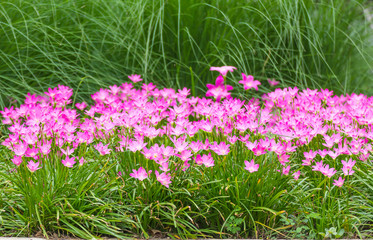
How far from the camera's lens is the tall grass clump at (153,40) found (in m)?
3.60

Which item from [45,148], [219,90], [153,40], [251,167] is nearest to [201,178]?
[251,167]

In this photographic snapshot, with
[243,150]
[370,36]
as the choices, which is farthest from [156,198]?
[370,36]

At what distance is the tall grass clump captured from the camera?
3.60 meters

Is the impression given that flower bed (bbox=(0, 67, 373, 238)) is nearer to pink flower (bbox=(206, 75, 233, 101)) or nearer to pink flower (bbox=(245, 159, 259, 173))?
pink flower (bbox=(245, 159, 259, 173))

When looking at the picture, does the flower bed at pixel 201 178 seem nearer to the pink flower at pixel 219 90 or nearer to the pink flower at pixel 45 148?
the pink flower at pixel 45 148

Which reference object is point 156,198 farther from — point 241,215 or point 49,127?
point 49,127

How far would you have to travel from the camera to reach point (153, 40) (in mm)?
3643

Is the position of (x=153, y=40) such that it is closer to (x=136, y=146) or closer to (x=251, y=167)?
(x=136, y=146)

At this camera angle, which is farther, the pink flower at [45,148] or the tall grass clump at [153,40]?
the tall grass clump at [153,40]

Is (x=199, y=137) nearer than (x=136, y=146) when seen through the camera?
No

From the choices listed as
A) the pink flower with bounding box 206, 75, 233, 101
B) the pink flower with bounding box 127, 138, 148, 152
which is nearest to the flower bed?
the pink flower with bounding box 127, 138, 148, 152

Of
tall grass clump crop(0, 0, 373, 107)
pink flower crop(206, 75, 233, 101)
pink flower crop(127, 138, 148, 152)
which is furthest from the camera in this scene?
tall grass clump crop(0, 0, 373, 107)

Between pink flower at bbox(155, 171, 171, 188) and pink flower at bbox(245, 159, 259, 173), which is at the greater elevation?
pink flower at bbox(155, 171, 171, 188)

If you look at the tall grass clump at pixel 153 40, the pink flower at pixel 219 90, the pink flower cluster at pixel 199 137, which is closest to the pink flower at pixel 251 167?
the pink flower cluster at pixel 199 137
